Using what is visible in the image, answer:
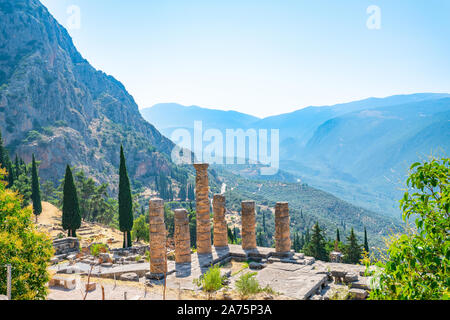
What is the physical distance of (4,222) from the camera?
390 inches

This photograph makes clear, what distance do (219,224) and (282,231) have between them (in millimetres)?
3702

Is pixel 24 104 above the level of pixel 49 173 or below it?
above

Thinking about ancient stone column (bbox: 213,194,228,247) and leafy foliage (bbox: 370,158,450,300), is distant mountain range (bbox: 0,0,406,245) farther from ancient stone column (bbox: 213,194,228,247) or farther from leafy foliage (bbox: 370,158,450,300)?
leafy foliage (bbox: 370,158,450,300)

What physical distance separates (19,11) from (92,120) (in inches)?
1474

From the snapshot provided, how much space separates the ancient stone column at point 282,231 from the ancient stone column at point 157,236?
6.14 meters

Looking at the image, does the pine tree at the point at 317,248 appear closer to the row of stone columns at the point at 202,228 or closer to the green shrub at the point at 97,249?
the row of stone columns at the point at 202,228

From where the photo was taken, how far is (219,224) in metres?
20.9

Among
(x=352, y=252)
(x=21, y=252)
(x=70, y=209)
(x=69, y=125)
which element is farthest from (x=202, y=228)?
(x=69, y=125)

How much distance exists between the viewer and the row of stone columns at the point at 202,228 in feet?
55.2

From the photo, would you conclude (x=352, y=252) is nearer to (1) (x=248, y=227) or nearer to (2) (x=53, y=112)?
(1) (x=248, y=227)

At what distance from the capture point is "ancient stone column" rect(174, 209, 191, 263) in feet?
58.1

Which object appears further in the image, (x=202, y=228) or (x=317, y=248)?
(x=317, y=248)

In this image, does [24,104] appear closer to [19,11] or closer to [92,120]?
[92,120]
